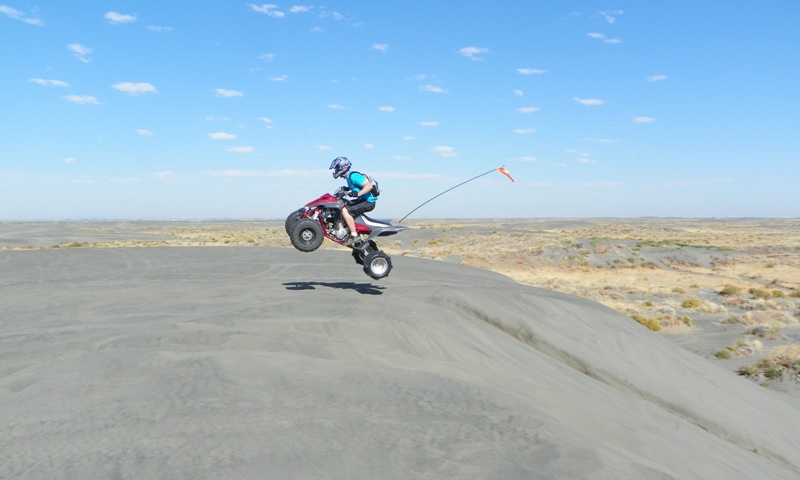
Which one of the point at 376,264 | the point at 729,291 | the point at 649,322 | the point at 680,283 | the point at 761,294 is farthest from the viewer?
the point at 680,283

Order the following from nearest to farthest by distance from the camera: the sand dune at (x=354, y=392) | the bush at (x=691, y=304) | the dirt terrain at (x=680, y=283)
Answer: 1. the sand dune at (x=354, y=392)
2. the dirt terrain at (x=680, y=283)
3. the bush at (x=691, y=304)

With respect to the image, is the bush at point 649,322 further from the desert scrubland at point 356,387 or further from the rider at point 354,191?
the rider at point 354,191

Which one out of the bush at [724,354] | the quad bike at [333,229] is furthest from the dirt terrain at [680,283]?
the quad bike at [333,229]

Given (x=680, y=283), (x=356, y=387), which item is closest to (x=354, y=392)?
(x=356, y=387)

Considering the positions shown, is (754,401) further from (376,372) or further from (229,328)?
(229,328)

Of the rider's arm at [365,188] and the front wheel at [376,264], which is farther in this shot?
the front wheel at [376,264]

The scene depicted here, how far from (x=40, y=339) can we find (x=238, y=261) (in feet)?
52.3

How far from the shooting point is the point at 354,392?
17.9 ft

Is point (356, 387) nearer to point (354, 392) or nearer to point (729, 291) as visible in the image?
point (354, 392)

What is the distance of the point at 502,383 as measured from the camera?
278 inches

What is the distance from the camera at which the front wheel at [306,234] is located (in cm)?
1054

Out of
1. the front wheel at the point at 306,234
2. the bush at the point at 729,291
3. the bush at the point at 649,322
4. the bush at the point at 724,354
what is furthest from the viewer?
the bush at the point at 729,291

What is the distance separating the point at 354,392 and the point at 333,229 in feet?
19.4

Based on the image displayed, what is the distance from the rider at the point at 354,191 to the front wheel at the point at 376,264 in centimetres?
63
